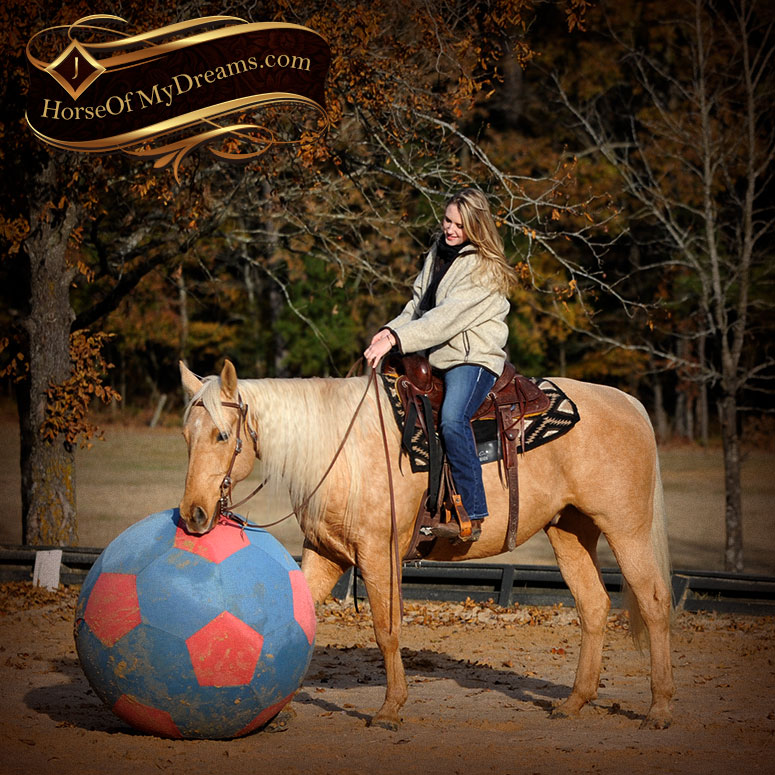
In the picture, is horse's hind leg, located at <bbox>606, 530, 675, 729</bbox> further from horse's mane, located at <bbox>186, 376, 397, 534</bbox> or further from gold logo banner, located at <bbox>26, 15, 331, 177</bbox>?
gold logo banner, located at <bbox>26, 15, 331, 177</bbox>

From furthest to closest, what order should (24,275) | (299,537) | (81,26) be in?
(299,537), (24,275), (81,26)

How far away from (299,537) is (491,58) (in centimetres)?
935

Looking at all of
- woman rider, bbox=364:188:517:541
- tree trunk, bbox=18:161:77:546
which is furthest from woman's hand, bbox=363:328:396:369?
tree trunk, bbox=18:161:77:546

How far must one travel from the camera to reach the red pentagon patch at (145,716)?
5055 mm

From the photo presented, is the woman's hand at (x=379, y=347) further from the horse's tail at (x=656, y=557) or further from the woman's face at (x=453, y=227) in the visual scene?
the horse's tail at (x=656, y=557)

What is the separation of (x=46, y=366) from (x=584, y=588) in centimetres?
732

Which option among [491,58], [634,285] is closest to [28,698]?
[491,58]

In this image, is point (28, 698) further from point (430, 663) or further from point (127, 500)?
point (127, 500)

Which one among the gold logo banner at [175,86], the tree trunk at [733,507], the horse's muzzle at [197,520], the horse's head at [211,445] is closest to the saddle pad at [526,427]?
the horse's head at [211,445]

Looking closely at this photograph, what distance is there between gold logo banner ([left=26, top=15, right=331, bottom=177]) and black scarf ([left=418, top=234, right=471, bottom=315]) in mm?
4126

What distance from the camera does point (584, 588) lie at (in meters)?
6.73

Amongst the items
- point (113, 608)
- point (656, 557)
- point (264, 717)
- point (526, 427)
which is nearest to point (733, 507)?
point (656, 557)

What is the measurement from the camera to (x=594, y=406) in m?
6.53

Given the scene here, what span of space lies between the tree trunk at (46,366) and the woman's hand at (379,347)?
21.7 ft
